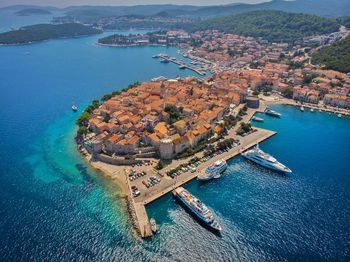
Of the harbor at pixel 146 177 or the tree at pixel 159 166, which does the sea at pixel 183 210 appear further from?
the tree at pixel 159 166

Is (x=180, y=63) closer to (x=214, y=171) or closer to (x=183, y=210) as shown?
(x=214, y=171)

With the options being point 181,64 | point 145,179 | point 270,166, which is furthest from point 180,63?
point 145,179

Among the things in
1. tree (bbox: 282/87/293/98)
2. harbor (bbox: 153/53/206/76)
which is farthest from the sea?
harbor (bbox: 153/53/206/76)

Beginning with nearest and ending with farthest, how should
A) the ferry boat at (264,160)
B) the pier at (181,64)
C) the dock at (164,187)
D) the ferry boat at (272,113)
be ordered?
the dock at (164,187), the ferry boat at (264,160), the ferry boat at (272,113), the pier at (181,64)

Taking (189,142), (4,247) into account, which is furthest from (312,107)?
(4,247)

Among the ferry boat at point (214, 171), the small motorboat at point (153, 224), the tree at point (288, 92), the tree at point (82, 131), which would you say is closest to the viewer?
the small motorboat at point (153, 224)

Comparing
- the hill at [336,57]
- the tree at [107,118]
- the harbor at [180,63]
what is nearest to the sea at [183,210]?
the tree at [107,118]

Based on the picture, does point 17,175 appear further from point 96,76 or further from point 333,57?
point 333,57
